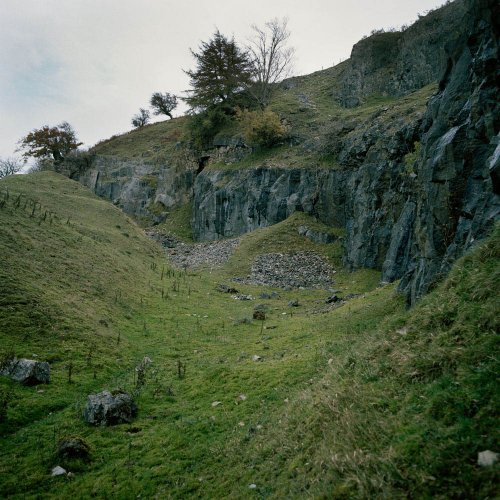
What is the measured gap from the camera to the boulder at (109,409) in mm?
10336

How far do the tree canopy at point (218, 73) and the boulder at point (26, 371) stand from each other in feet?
182

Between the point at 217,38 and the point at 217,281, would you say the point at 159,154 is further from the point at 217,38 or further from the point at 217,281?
the point at 217,281

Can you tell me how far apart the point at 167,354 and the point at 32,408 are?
6085 mm

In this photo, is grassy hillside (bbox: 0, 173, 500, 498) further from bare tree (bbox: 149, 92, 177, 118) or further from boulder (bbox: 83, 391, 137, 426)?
bare tree (bbox: 149, 92, 177, 118)

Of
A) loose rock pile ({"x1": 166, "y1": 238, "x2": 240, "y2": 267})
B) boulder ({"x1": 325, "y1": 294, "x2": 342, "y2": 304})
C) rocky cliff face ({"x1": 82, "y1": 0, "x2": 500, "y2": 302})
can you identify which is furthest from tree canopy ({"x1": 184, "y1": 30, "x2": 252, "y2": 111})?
boulder ({"x1": 325, "y1": 294, "x2": 342, "y2": 304})

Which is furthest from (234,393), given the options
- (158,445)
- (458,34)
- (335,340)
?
(458,34)

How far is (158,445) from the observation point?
9.44 meters

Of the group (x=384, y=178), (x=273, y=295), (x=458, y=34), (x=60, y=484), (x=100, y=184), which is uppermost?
(x=100, y=184)

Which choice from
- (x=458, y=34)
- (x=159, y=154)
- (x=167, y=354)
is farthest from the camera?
(x=159, y=154)

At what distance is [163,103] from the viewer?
87.1m

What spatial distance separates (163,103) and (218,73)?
32438 millimetres

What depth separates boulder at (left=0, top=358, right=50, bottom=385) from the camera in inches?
461

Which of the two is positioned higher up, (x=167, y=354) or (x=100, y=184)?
(x=100, y=184)

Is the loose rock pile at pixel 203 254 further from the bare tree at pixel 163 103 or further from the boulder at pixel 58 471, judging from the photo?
the bare tree at pixel 163 103
